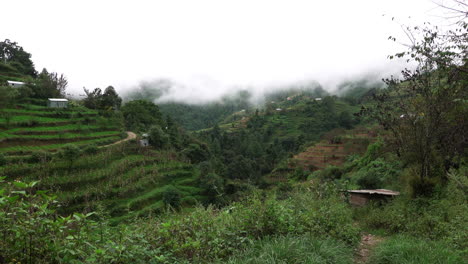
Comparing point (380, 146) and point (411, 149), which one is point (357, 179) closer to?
point (380, 146)

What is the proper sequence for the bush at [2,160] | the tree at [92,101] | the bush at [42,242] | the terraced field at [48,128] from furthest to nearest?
the tree at [92,101] < the terraced field at [48,128] < the bush at [2,160] < the bush at [42,242]

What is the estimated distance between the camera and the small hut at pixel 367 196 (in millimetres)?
8098

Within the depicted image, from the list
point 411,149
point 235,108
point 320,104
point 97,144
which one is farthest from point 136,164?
point 235,108

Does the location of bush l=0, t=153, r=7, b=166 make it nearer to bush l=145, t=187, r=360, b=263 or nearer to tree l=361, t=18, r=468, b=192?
bush l=145, t=187, r=360, b=263

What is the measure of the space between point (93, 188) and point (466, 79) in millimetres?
21770

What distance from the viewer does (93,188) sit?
19.1 metres

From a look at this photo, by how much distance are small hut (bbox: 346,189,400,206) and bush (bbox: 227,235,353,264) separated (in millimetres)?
5674

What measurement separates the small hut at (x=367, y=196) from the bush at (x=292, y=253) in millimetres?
5674

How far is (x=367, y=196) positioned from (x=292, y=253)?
6.83 metres

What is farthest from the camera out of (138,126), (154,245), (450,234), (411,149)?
(138,126)

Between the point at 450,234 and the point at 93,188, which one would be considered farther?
the point at 93,188

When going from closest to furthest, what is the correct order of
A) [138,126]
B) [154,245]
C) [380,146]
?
1. [154,245]
2. [380,146]
3. [138,126]

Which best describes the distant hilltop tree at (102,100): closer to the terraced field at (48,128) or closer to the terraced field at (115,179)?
the terraced field at (48,128)

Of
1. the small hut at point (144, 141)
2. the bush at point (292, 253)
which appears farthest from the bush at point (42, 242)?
the small hut at point (144, 141)
